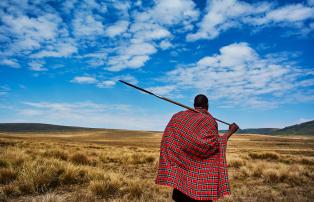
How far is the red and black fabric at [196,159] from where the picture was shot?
4.42 metres

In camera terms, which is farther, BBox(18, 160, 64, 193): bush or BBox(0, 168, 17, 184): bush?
BBox(0, 168, 17, 184): bush

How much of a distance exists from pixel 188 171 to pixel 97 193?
4.10m

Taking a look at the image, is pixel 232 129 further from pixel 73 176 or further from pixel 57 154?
pixel 57 154

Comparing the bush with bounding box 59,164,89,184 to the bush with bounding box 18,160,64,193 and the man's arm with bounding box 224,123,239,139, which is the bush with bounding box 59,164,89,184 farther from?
the man's arm with bounding box 224,123,239,139

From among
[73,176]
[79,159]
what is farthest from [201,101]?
[79,159]

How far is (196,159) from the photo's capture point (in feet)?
14.8

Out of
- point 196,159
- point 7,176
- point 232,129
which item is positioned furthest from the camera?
point 7,176

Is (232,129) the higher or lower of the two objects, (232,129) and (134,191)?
the higher

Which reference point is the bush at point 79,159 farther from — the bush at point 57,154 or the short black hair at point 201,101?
the short black hair at point 201,101

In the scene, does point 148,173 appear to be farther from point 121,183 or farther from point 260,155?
point 260,155

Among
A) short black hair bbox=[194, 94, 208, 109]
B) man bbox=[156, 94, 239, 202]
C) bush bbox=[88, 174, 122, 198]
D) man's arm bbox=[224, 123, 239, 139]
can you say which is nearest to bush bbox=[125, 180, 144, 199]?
bush bbox=[88, 174, 122, 198]

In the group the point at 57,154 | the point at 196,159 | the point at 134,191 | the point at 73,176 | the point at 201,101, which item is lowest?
the point at 134,191

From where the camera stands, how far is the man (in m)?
4.42

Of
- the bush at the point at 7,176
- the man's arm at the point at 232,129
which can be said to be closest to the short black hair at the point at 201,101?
the man's arm at the point at 232,129
